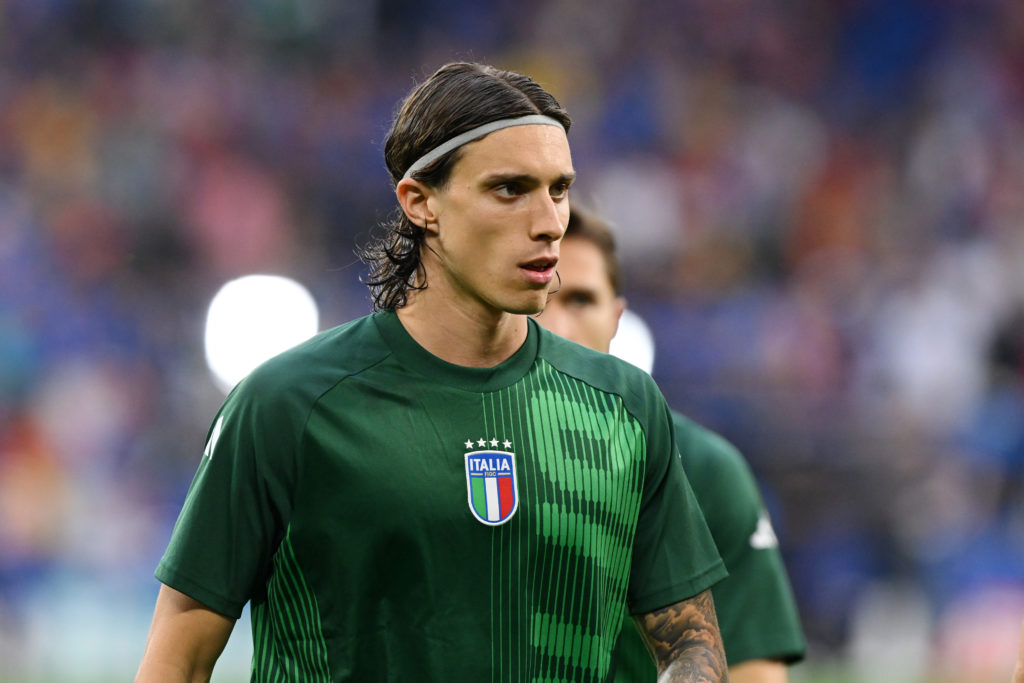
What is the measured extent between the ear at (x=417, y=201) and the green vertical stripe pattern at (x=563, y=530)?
43 cm

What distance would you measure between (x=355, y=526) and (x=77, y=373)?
9588mm

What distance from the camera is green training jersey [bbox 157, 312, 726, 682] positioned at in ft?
10.2

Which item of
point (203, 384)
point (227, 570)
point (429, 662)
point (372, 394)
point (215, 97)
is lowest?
point (429, 662)

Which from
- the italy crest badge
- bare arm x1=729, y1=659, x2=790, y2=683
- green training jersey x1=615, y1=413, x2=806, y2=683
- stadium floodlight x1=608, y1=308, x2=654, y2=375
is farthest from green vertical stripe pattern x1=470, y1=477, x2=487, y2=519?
stadium floodlight x1=608, y1=308, x2=654, y2=375

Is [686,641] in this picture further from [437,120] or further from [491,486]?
[437,120]

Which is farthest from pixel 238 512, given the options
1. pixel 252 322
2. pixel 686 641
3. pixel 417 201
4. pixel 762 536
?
pixel 252 322

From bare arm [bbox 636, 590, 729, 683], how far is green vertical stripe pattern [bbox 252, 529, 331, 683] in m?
0.76

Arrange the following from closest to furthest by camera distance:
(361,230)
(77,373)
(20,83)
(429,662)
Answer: (429,662) → (77,373) → (361,230) → (20,83)

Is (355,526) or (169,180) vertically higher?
(169,180)

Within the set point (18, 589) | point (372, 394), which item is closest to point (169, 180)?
point (18, 589)

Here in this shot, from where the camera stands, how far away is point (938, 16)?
1706cm

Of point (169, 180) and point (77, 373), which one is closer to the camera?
point (77, 373)

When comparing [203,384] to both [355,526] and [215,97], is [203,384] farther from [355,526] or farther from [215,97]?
[355,526]

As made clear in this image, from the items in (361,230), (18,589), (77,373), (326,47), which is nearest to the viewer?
(18,589)
